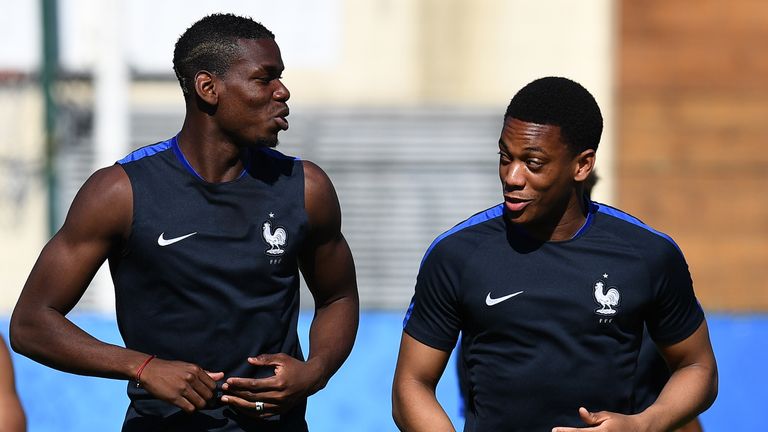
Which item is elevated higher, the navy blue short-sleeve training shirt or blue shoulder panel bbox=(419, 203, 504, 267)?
blue shoulder panel bbox=(419, 203, 504, 267)

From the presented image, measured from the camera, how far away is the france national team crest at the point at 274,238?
352 centimetres

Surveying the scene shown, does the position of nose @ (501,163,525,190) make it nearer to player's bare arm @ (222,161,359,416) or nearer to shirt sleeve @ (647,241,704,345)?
shirt sleeve @ (647,241,704,345)

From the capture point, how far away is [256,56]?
3.55m

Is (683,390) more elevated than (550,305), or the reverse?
(550,305)

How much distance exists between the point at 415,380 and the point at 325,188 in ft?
2.17

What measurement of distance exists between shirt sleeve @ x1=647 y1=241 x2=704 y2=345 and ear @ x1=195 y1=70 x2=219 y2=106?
1291 mm

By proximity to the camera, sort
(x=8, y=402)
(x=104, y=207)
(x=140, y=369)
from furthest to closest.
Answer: (x=104, y=207) → (x=140, y=369) → (x=8, y=402)

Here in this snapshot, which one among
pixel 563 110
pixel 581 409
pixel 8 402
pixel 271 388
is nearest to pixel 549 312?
pixel 581 409

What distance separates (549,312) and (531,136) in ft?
1.47

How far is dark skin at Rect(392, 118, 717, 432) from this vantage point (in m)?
3.21

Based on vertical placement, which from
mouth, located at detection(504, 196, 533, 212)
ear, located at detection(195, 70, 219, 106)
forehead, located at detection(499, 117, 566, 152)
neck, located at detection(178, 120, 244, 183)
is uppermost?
ear, located at detection(195, 70, 219, 106)

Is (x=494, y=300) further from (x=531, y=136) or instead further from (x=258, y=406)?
(x=258, y=406)

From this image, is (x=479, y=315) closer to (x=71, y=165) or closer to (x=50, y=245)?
(x=50, y=245)

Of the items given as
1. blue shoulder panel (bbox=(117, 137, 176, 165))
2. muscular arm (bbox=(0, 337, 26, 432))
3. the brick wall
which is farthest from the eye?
the brick wall
